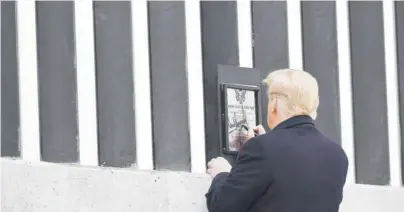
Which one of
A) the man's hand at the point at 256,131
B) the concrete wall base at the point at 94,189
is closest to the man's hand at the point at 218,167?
the man's hand at the point at 256,131

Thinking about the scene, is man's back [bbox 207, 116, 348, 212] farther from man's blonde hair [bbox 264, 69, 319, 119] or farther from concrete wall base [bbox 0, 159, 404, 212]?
concrete wall base [bbox 0, 159, 404, 212]

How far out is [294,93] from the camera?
11.2 feet

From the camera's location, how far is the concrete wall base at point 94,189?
169 inches

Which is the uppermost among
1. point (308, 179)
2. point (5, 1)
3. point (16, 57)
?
point (5, 1)

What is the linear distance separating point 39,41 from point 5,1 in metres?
0.27

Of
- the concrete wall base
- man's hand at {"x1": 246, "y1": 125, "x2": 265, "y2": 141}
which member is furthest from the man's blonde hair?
the concrete wall base

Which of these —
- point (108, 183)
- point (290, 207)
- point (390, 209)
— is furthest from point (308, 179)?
point (390, 209)

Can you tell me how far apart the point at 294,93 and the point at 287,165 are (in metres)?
0.30

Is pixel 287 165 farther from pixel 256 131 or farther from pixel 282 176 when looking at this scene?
pixel 256 131

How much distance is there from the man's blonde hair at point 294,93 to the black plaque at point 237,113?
0.90 meters

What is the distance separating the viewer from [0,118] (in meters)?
4.45

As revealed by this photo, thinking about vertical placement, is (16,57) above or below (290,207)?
above

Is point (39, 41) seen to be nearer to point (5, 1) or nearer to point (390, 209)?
point (5, 1)
